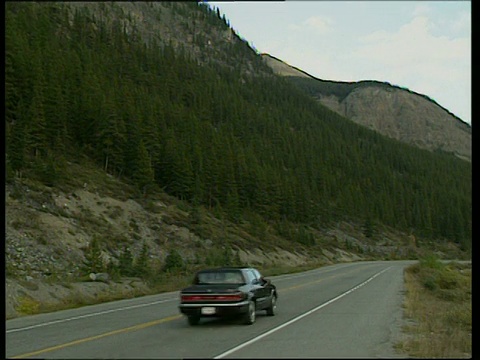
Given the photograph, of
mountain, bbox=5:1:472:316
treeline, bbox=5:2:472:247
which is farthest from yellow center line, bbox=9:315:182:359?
treeline, bbox=5:2:472:247

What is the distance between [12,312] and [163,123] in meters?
59.2

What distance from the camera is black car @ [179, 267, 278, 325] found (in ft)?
48.1

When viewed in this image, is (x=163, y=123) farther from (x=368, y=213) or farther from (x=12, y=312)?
(x=12, y=312)

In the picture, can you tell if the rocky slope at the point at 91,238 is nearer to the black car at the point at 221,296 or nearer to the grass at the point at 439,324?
the black car at the point at 221,296

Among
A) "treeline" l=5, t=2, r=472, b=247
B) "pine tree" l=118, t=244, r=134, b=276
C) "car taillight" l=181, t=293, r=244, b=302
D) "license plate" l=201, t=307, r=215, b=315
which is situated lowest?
"pine tree" l=118, t=244, r=134, b=276

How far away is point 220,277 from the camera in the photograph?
16.0m

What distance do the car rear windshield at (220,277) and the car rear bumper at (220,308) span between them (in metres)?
1.12

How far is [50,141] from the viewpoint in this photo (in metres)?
53.0

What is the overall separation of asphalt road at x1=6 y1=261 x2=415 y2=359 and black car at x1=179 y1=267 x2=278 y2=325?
0.38 meters

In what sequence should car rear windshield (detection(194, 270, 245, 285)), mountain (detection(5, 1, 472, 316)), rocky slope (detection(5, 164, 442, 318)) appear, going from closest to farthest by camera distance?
1. car rear windshield (detection(194, 270, 245, 285))
2. rocky slope (detection(5, 164, 442, 318))
3. mountain (detection(5, 1, 472, 316))

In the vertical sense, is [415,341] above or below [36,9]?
below

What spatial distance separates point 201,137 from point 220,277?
72.7 m

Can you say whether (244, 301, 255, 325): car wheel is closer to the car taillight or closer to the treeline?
the car taillight

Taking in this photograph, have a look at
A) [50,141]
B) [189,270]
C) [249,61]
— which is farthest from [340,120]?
[189,270]
